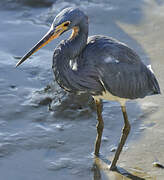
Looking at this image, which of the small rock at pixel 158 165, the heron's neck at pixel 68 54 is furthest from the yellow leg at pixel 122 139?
the heron's neck at pixel 68 54

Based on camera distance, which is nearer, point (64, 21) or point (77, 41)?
point (64, 21)

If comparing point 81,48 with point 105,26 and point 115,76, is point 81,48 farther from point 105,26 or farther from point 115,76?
point 105,26

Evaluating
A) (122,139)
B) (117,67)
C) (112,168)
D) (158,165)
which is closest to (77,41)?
(117,67)

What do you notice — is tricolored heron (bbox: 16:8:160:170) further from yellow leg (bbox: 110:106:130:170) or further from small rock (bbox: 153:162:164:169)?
small rock (bbox: 153:162:164:169)

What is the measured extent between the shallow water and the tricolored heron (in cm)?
79

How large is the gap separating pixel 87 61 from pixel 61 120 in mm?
1375

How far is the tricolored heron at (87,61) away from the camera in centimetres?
488

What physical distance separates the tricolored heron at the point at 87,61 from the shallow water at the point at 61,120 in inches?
31.3

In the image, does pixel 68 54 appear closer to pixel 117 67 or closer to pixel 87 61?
pixel 87 61

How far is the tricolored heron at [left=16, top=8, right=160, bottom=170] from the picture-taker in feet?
16.0

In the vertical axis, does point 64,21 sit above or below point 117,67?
above

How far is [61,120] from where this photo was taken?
20.2 feet

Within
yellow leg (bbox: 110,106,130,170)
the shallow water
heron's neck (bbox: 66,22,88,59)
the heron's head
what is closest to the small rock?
the shallow water

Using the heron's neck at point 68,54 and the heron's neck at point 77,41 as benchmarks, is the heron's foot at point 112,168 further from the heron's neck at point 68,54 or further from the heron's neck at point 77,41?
the heron's neck at point 77,41
